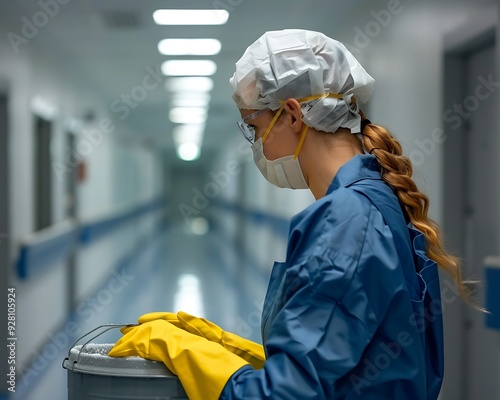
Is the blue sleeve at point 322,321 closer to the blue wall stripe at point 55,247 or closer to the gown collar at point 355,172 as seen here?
the gown collar at point 355,172

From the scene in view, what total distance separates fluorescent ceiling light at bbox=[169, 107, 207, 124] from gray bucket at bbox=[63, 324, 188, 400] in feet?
31.1

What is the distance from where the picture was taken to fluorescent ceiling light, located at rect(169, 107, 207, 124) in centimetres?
1083

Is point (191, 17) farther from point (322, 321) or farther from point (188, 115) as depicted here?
point (188, 115)

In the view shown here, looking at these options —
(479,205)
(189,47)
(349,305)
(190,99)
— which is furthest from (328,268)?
(190,99)

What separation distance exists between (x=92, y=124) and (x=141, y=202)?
324 inches

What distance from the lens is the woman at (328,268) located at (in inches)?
47.9

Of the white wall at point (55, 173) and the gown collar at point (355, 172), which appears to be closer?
the gown collar at point (355, 172)

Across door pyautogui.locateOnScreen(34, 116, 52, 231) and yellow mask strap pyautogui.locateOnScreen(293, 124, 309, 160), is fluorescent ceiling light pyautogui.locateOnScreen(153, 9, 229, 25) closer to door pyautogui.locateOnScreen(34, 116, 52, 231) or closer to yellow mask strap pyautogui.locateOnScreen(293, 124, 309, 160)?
door pyautogui.locateOnScreen(34, 116, 52, 231)

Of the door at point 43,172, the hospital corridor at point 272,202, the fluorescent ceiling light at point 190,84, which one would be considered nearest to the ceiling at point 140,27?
the hospital corridor at point 272,202

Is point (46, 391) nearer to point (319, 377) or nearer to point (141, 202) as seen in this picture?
Result: point (319, 377)

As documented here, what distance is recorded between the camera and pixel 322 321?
1.21m

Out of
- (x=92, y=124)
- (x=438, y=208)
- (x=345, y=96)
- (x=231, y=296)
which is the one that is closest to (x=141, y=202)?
(x=92, y=124)

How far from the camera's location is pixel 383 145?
1489 millimetres

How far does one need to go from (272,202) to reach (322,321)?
8662mm
